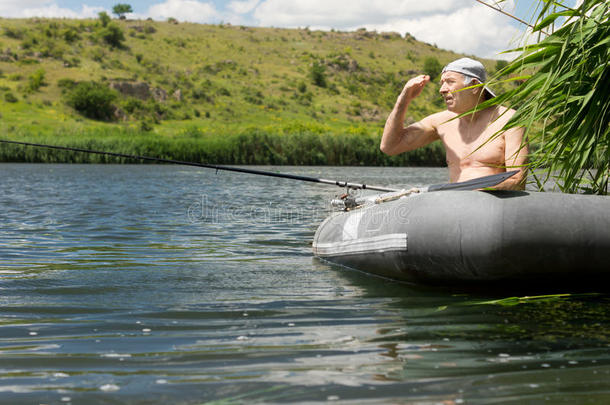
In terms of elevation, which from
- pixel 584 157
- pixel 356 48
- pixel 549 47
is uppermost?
pixel 356 48

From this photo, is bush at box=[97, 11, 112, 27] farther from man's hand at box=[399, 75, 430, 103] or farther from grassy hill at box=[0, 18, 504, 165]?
man's hand at box=[399, 75, 430, 103]

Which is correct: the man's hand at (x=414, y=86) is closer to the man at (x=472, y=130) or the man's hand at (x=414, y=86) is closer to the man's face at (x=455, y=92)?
the man at (x=472, y=130)

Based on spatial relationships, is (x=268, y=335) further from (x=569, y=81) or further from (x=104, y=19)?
(x=104, y=19)

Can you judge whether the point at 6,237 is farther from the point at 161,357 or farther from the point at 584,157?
the point at 584,157

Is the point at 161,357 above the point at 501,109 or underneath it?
underneath

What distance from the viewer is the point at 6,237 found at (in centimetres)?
924

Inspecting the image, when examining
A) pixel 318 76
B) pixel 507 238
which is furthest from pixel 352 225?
pixel 318 76

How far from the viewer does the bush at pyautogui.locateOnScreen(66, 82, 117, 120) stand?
2918 inches

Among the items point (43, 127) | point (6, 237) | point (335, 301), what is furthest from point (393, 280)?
point (43, 127)

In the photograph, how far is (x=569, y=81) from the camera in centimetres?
486

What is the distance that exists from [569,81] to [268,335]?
8.27 ft

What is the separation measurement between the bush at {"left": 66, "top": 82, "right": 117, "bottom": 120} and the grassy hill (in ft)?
0.47

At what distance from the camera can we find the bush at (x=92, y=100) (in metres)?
74.1

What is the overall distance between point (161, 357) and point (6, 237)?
6296mm
